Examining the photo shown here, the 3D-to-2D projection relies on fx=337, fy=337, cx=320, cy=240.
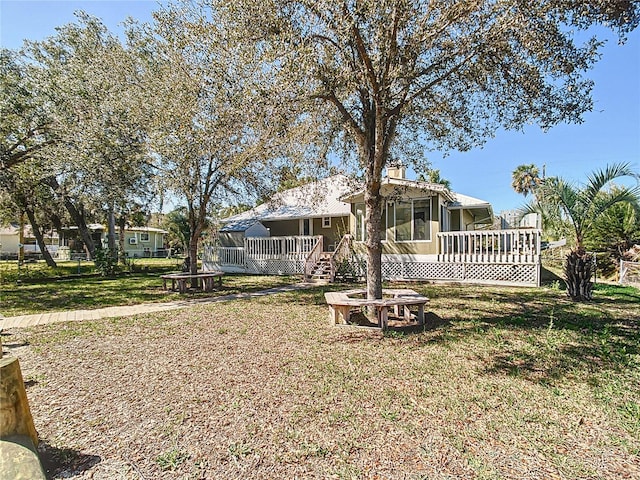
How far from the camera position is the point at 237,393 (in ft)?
12.5

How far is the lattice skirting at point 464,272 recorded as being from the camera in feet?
41.5

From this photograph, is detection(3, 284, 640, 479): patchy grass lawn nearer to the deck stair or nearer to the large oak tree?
the large oak tree

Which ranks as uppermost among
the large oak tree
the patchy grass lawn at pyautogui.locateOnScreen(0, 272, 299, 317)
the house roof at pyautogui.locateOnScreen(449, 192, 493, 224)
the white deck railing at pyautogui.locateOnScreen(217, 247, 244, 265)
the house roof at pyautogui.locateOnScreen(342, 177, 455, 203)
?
Answer: the large oak tree

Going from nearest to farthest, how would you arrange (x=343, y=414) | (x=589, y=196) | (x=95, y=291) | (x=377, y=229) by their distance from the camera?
(x=343, y=414) < (x=377, y=229) < (x=589, y=196) < (x=95, y=291)

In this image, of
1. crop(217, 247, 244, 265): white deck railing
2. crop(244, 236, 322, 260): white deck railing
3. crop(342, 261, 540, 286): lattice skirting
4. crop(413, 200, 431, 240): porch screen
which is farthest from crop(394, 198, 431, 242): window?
crop(217, 247, 244, 265): white deck railing

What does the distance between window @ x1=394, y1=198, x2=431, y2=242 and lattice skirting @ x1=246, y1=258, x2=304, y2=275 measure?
17.5 ft

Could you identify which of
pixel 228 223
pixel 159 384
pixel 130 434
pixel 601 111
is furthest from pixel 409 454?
pixel 228 223

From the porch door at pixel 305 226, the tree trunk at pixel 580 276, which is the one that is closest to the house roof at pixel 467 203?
the tree trunk at pixel 580 276

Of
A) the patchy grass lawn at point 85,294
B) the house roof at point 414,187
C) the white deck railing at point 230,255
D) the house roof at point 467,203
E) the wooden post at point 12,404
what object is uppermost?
the house roof at point 414,187

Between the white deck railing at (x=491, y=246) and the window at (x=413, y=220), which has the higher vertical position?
the window at (x=413, y=220)

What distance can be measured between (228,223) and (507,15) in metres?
18.9

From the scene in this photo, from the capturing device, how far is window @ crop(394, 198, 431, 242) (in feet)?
47.7

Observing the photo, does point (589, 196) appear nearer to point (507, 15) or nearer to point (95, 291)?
point (507, 15)

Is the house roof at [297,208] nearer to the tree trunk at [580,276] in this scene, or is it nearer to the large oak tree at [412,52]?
the large oak tree at [412,52]
